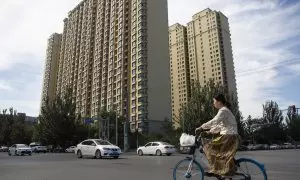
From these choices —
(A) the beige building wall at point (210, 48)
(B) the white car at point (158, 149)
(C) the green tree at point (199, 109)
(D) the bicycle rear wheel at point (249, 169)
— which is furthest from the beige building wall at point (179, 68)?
(D) the bicycle rear wheel at point (249, 169)

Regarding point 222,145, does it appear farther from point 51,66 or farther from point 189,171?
point 51,66

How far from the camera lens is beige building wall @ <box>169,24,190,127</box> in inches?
3844

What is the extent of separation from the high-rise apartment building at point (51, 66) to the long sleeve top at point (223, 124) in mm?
124587

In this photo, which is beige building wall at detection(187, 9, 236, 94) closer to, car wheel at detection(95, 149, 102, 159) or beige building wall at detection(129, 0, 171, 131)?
beige building wall at detection(129, 0, 171, 131)

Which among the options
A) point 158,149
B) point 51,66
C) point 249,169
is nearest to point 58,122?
point 158,149

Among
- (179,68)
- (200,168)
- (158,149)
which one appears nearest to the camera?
(200,168)

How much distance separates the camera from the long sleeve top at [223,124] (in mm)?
5320

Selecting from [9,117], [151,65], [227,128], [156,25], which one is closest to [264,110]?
[151,65]

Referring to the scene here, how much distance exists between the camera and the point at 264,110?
7625 centimetres

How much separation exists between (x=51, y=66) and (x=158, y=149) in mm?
107854

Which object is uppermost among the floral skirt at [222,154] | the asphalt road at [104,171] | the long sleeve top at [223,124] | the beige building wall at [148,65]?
the beige building wall at [148,65]

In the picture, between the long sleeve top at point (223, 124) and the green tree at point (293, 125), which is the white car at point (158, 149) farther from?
the green tree at point (293, 125)

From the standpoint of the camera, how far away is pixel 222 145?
17.3 ft

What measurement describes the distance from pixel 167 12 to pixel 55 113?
5097 centimetres
